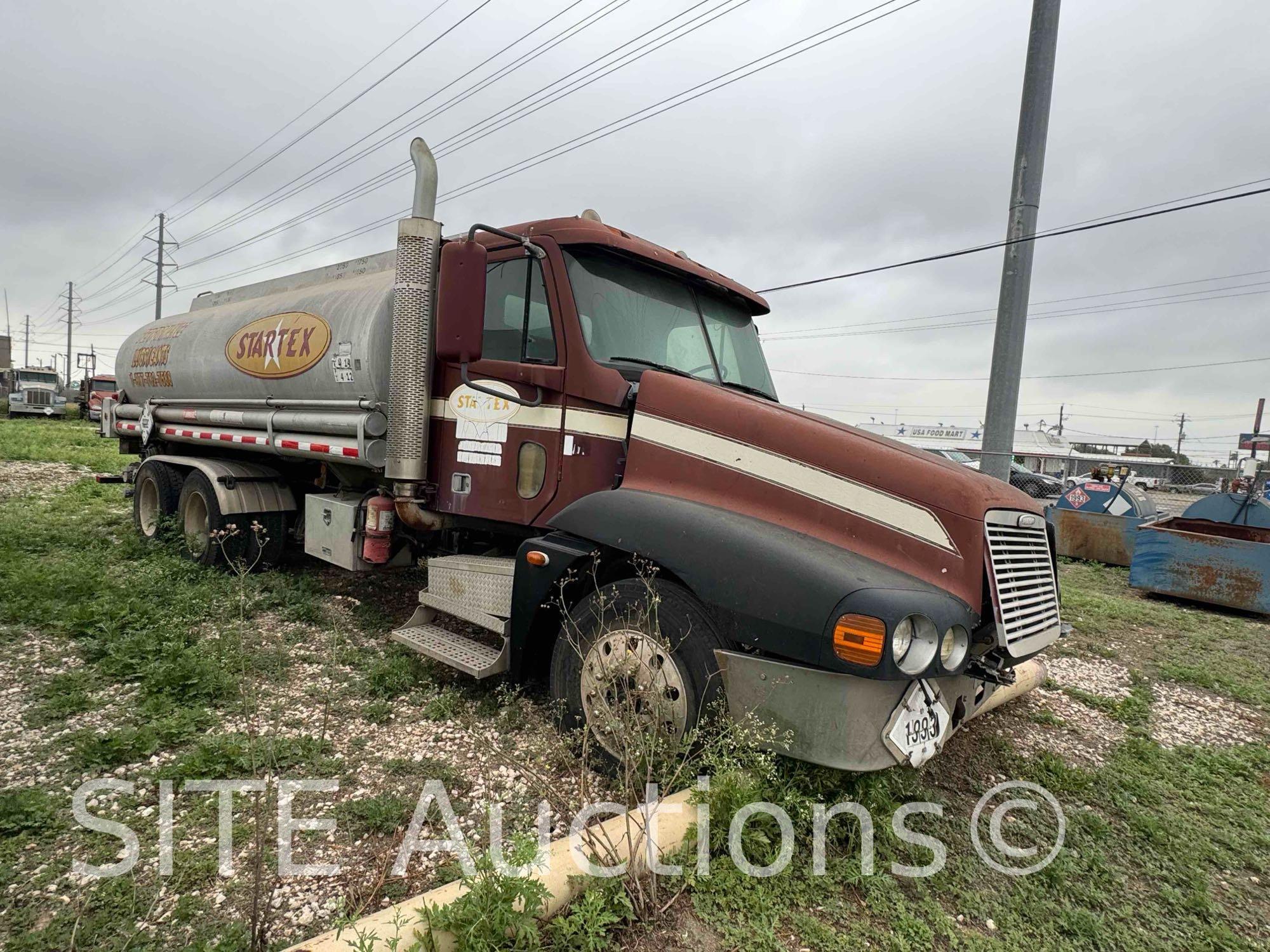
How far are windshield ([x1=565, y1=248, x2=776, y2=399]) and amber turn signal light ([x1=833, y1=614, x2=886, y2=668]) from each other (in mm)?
1770

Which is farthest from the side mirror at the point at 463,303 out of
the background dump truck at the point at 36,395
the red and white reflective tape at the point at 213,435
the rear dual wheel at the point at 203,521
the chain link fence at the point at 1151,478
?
the background dump truck at the point at 36,395

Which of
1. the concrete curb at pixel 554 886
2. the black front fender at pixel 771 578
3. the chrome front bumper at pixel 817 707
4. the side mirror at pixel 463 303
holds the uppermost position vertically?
the side mirror at pixel 463 303

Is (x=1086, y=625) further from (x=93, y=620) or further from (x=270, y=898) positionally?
(x=93, y=620)

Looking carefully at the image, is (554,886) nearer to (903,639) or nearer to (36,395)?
(903,639)

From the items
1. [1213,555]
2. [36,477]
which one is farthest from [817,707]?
[36,477]

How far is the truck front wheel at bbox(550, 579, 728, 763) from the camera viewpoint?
2654mm

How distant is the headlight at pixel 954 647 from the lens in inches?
96.3

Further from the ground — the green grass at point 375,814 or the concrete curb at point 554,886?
the concrete curb at point 554,886

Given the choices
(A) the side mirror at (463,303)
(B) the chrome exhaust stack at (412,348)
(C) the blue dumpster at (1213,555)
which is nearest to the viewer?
(A) the side mirror at (463,303)

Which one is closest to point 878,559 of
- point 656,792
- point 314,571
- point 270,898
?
point 656,792

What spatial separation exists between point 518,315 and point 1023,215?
16.5 ft

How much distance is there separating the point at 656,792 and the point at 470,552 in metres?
2.57

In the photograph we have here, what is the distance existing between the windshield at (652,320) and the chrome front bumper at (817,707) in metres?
1.71

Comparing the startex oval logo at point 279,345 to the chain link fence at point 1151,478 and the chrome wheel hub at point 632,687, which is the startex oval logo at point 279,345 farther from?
the chain link fence at point 1151,478
